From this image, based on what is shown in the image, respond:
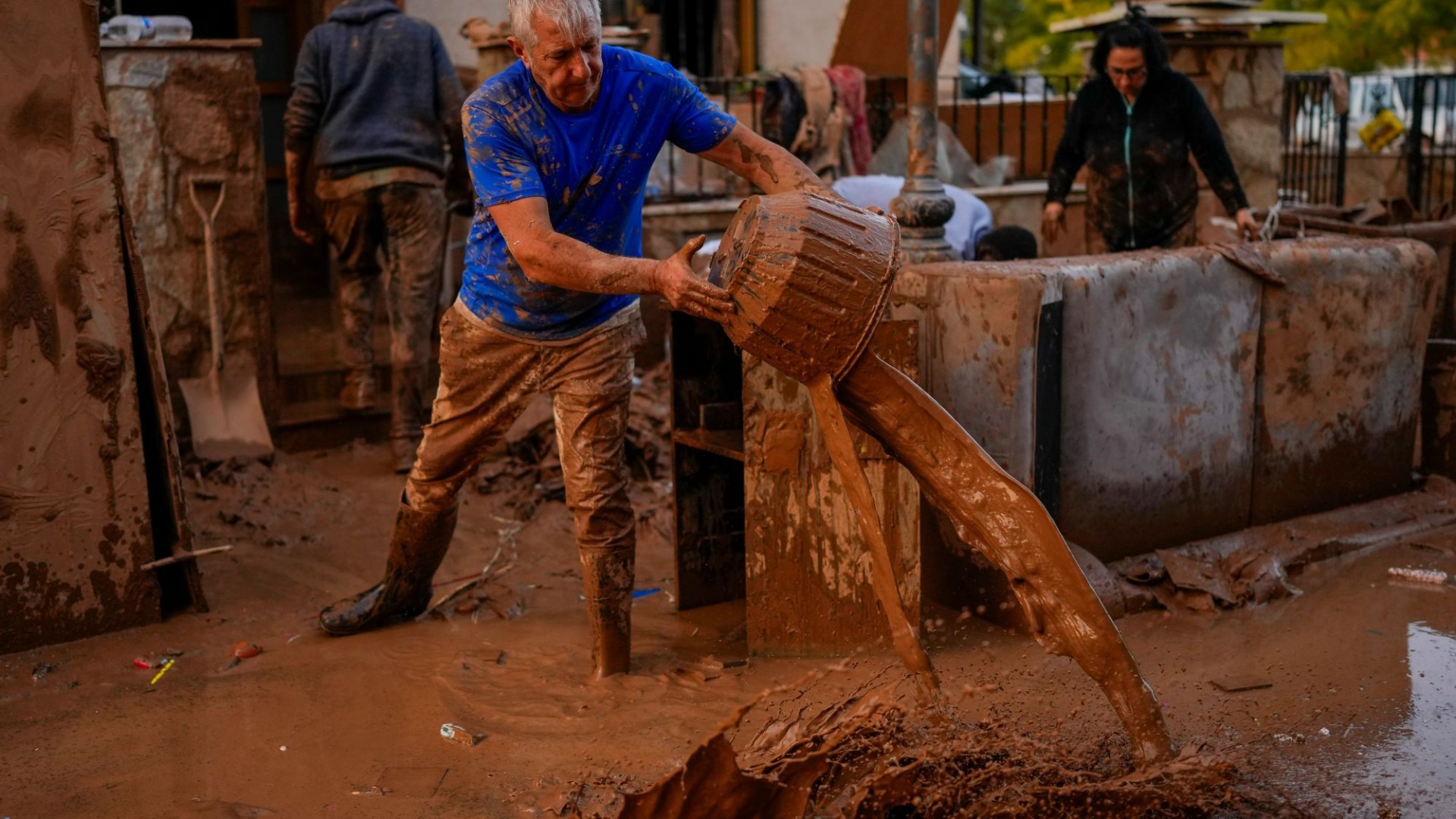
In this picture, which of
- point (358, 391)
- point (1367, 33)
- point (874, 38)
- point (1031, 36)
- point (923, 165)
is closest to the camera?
point (923, 165)

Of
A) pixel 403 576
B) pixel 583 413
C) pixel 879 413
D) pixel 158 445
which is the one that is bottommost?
pixel 403 576

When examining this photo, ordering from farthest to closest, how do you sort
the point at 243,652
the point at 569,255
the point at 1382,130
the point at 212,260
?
1. the point at 1382,130
2. the point at 212,260
3. the point at 243,652
4. the point at 569,255

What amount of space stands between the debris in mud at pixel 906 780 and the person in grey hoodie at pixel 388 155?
362 centimetres

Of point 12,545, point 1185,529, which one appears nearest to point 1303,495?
point 1185,529

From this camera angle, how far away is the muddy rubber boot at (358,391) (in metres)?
6.91

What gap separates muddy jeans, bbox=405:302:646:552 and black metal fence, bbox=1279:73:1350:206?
7.93m

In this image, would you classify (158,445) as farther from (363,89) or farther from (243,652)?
(363,89)

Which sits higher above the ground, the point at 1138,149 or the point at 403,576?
the point at 1138,149

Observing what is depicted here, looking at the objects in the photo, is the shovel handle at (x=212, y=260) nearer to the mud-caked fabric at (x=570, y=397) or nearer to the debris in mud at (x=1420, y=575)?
the mud-caked fabric at (x=570, y=397)

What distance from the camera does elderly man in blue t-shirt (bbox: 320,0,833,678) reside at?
3580mm

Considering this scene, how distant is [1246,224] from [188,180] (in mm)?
4583

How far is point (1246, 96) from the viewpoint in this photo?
31.3 ft

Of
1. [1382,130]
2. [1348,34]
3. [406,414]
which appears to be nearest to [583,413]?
[406,414]

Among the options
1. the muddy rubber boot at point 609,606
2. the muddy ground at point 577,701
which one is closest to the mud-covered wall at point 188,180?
the muddy ground at point 577,701
